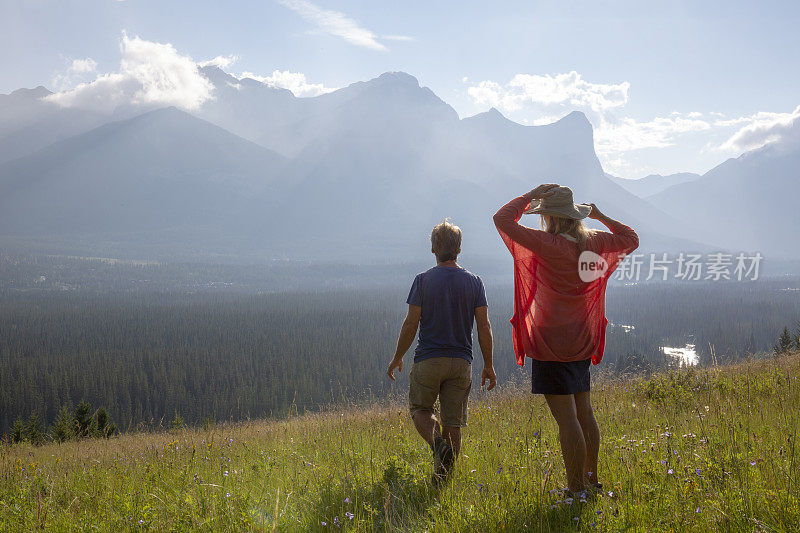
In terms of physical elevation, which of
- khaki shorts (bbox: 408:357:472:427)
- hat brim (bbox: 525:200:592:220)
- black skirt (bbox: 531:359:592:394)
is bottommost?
khaki shorts (bbox: 408:357:472:427)

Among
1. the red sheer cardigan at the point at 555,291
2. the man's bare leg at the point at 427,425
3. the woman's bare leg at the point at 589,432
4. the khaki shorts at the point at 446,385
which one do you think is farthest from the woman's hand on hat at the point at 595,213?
the man's bare leg at the point at 427,425

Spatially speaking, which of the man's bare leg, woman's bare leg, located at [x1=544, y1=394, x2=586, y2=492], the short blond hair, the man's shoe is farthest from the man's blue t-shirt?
woman's bare leg, located at [x1=544, y1=394, x2=586, y2=492]

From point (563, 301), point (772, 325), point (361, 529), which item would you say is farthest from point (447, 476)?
point (772, 325)

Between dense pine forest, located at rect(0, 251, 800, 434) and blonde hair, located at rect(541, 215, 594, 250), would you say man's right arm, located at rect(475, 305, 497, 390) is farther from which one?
dense pine forest, located at rect(0, 251, 800, 434)

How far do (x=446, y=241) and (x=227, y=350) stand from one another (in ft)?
378

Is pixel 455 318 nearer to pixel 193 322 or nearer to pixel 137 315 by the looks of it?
pixel 193 322

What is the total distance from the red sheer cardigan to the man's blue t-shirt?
578mm

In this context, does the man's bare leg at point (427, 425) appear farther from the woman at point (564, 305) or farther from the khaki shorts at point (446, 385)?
the woman at point (564, 305)

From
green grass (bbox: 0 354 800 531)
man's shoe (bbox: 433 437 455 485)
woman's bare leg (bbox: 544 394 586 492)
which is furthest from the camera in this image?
man's shoe (bbox: 433 437 455 485)

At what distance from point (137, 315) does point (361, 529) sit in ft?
548

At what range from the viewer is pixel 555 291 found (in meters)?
3.79

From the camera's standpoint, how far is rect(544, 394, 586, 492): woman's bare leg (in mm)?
3559

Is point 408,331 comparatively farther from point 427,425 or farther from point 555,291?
point 555,291

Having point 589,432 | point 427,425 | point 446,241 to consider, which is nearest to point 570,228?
point 446,241
